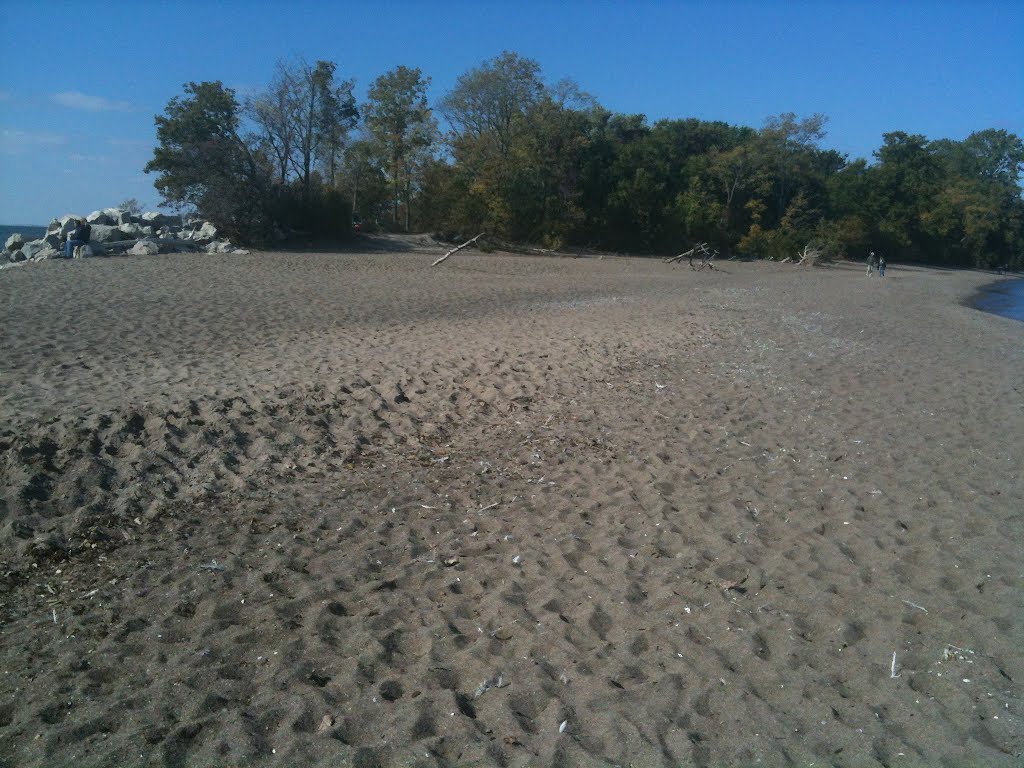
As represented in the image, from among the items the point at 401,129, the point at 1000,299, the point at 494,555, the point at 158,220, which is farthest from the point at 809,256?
the point at 494,555

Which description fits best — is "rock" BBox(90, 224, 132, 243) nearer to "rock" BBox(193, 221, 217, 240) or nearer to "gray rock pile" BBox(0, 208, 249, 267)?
"gray rock pile" BBox(0, 208, 249, 267)

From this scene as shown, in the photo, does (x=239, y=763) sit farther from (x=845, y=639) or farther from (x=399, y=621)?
(x=845, y=639)

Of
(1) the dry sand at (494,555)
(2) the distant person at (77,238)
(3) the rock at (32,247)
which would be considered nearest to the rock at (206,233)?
(2) the distant person at (77,238)

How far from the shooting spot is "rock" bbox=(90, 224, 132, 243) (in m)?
22.6

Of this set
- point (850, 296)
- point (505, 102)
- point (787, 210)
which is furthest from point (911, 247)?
point (850, 296)

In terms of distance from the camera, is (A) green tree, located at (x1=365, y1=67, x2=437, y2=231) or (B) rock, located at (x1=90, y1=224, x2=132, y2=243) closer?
(B) rock, located at (x1=90, y1=224, x2=132, y2=243)

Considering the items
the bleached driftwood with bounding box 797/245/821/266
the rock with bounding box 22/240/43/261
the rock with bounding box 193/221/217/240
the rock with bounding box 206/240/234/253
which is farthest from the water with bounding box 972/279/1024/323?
the rock with bounding box 22/240/43/261

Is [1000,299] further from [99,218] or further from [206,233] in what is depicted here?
[99,218]

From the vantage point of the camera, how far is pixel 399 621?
13.5 ft

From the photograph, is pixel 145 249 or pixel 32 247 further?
pixel 32 247

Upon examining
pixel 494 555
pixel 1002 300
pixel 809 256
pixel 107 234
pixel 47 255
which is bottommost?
pixel 494 555

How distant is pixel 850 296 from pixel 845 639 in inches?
870

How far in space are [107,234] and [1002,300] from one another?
3664 centimetres

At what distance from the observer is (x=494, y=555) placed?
498 centimetres
